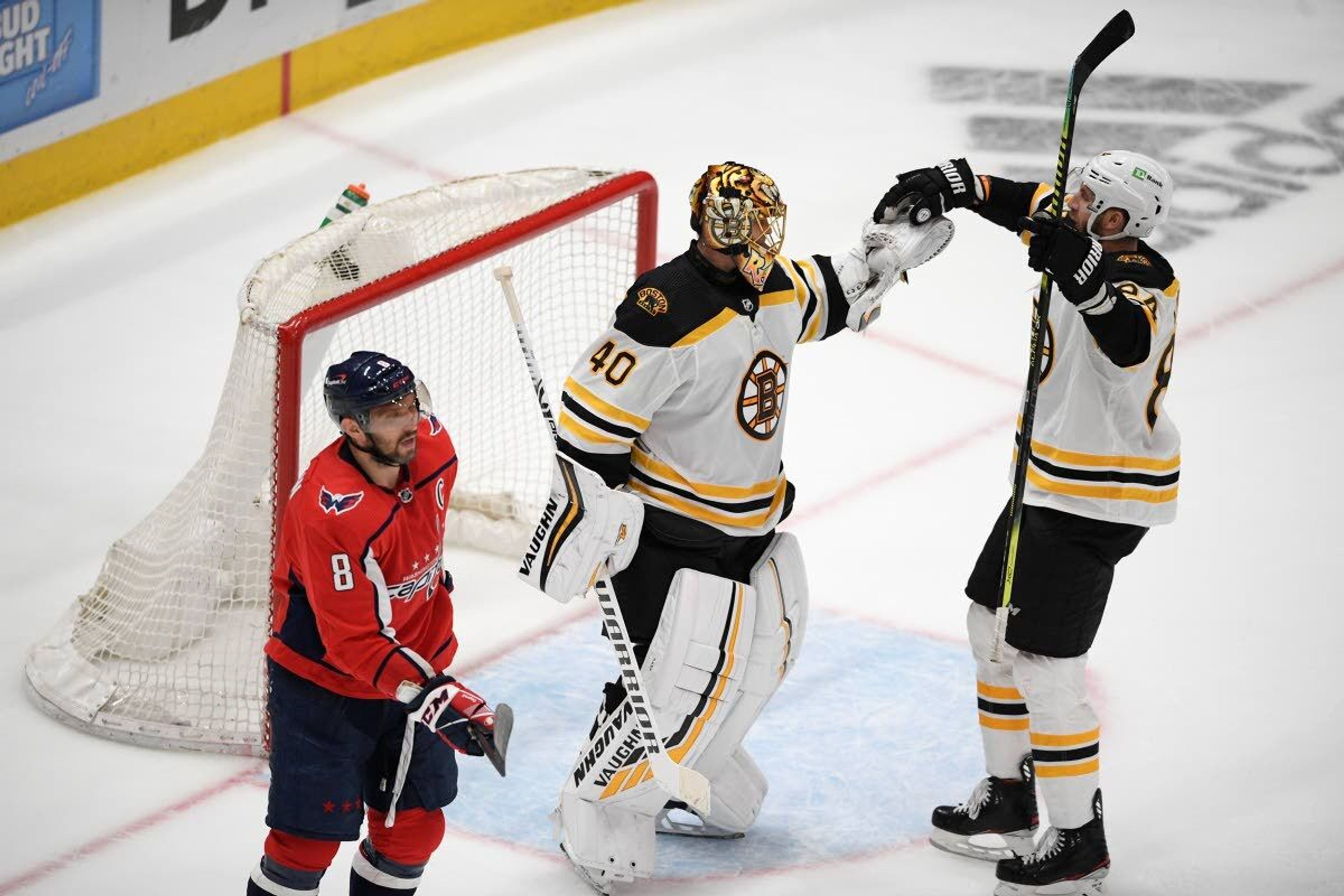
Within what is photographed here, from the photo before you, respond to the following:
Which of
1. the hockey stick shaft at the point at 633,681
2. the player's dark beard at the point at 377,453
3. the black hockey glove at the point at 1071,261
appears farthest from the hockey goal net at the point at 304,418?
the black hockey glove at the point at 1071,261

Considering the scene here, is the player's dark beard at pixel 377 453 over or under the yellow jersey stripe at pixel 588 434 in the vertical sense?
over

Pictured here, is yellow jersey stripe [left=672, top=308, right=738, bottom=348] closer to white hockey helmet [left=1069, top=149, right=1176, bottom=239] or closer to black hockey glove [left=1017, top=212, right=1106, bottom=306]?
black hockey glove [left=1017, top=212, right=1106, bottom=306]

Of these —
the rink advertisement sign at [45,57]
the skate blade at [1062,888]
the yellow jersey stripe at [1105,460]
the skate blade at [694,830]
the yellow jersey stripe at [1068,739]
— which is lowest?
the skate blade at [694,830]

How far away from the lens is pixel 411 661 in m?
3.36

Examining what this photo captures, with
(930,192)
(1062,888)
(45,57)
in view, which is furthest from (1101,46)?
(45,57)

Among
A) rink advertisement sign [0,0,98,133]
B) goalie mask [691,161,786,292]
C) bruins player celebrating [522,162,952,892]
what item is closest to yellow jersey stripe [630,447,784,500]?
bruins player celebrating [522,162,952,892]

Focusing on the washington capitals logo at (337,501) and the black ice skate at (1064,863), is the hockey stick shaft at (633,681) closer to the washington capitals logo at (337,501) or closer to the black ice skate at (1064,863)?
the washington capitals logo at (337,501)

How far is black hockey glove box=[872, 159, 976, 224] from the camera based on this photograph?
13.0ft

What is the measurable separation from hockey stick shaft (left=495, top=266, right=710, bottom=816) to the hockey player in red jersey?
27cm

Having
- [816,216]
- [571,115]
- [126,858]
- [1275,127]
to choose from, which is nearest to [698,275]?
[126,858]

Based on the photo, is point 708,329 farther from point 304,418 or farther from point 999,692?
point 304,418

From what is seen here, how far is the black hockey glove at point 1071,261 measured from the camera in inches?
142

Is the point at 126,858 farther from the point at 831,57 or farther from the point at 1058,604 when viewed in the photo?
the point at 831,57

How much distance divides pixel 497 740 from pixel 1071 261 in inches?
48.8
